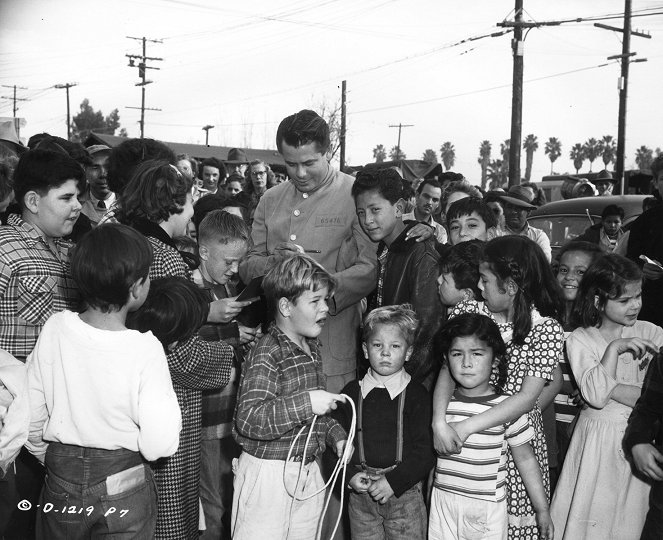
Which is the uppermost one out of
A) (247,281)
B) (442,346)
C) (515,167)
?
(515,167)

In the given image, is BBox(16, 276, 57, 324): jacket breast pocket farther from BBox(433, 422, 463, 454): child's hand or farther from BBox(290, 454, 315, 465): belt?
BBox(433, 422, 463, 454): child's hand

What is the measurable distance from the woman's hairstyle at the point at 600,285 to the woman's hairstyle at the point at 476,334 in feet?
2.51

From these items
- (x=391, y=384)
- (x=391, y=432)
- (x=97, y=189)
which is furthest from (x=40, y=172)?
(x=97, y=189)

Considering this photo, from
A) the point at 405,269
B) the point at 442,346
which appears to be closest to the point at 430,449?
the point at 442,346

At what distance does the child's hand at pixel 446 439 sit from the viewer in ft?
11.5

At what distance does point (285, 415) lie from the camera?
124 inches

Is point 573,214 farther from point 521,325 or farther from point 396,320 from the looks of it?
point 396,320

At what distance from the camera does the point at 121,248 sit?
2.90 metres

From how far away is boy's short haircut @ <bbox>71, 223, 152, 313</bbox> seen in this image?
2.88 metres

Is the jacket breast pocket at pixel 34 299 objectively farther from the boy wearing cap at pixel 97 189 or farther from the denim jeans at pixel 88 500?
the boy wearing cap at pixel 97 189

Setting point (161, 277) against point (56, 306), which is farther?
point (56, 306)

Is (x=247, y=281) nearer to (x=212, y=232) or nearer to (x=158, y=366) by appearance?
(x=212, y=232)

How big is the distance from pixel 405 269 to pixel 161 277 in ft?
4.41

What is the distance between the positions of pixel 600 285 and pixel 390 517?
177 cm
